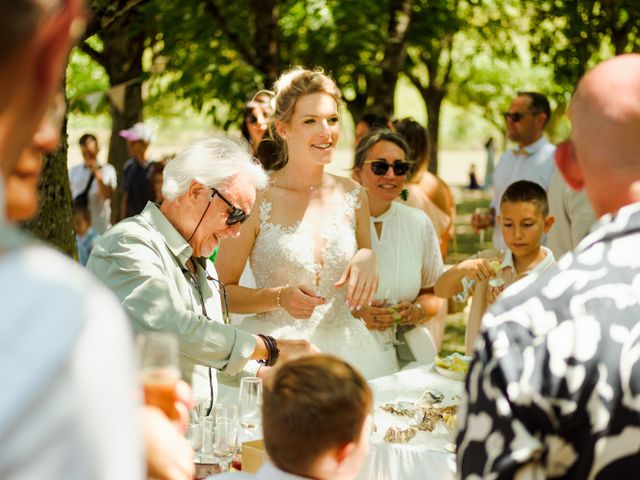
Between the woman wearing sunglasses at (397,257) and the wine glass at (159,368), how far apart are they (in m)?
3.66

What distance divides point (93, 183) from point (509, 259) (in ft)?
24.4

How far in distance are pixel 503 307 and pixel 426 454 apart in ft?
4.87

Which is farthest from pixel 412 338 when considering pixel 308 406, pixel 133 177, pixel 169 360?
pixel 133 177

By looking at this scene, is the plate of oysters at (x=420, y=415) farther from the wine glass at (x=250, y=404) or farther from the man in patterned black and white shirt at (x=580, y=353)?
the man in patterned black and white shirt at (x=580, y=353)

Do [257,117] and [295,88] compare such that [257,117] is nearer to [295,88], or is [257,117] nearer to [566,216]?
[295,88]

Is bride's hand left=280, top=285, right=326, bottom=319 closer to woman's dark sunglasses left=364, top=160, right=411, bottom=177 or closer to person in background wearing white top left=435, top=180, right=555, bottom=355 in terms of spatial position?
person in background wearing white top left=435, top=180, right=555, bottom=355

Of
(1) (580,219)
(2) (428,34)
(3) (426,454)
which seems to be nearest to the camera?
(3) (426,454)

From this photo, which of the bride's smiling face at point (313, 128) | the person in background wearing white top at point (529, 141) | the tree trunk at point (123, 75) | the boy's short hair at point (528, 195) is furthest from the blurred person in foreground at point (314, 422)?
the tree trunk at point (123, 75)

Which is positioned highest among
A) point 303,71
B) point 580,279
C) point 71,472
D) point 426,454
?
point 303,71

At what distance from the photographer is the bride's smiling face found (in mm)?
4898

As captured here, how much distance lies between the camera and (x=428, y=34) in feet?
47.3

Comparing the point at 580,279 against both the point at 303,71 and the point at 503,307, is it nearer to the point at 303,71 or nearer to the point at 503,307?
the point at 503,307

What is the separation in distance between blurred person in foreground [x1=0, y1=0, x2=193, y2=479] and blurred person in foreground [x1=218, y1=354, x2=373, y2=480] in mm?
1070

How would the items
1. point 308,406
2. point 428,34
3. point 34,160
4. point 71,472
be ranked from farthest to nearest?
1. point 428,34
2. point 308,406
3. point 34,160
4. point 71,472
